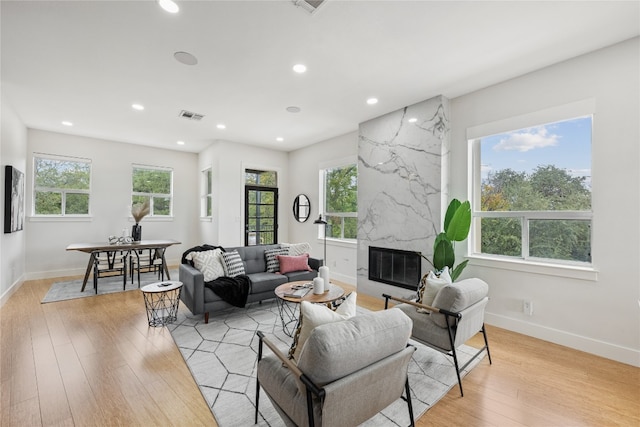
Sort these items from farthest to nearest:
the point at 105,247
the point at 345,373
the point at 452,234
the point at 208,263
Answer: the point at 105,247
the point at 208,263
the point at 452,234
the point at 345,373

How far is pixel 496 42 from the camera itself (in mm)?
2592

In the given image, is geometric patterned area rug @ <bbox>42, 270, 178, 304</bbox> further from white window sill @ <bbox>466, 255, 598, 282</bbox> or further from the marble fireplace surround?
white window sill @ <bbox>466, 255, 598, 282</bbox>

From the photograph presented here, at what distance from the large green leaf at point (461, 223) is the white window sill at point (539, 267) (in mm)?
527

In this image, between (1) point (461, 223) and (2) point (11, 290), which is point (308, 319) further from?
→ (2) point (11, 290)

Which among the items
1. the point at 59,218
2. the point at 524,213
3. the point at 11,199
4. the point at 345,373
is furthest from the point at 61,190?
the point at 524,213

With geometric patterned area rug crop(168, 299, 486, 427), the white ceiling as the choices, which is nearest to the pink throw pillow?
geometric patterned area rug crop(168, 299, 486, 427)

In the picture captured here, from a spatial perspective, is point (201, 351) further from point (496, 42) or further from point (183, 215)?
point (183, 215)

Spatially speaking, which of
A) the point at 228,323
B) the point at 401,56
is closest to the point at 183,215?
the point at 228,323

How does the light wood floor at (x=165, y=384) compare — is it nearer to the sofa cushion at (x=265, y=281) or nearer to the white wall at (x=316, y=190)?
the sofa cushion at (x=265, y=281)

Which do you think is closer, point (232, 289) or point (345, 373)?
point (345, 373)

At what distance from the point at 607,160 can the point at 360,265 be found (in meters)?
3.28

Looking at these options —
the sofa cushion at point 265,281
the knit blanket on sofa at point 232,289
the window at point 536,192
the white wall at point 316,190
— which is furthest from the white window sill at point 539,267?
the knit blanket on sofa at point 232,289

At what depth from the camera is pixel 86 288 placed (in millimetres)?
4812

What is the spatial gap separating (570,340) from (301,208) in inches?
197
